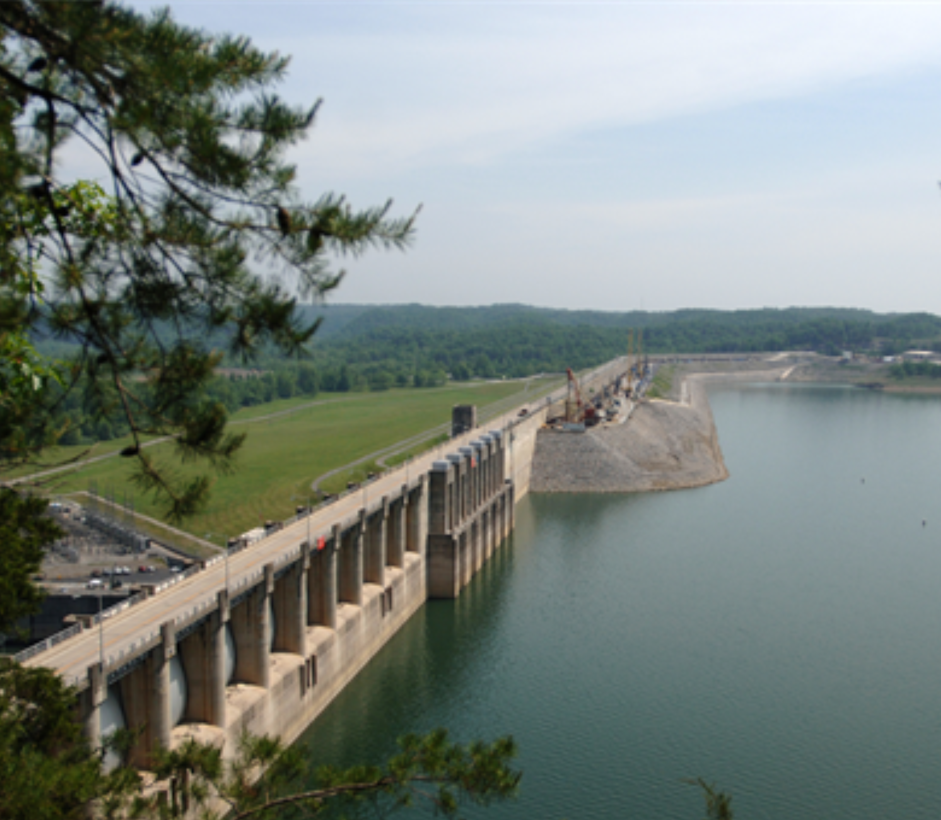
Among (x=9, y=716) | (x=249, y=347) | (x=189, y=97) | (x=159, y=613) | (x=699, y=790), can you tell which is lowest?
(x=699, y=790)

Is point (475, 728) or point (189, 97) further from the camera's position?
point (475, 728)

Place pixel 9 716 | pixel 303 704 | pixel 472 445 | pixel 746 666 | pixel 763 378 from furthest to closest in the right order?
pixel 763 378 → pixel 472 445 → pixel 746 666 → pixel 303 704 → pixel 9 716

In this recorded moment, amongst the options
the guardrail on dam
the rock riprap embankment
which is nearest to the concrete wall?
the guardrail on dam

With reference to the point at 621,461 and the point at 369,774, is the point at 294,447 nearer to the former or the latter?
the point at 621,461

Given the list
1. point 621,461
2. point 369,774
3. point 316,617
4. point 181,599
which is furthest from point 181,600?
point 621,461

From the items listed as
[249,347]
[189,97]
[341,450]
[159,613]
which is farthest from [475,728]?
[341,450]

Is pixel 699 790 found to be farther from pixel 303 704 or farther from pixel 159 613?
pixel 159 613

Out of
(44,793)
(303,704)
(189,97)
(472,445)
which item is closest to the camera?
(189,97)
